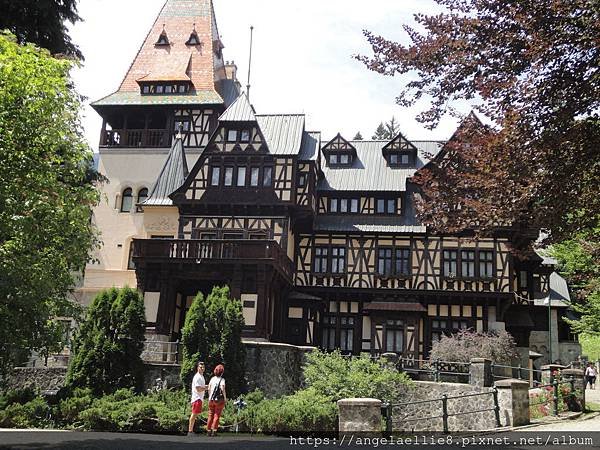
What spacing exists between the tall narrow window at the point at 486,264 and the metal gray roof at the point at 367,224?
3.00m

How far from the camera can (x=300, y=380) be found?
21203 mm

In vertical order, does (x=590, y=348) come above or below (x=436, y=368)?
above

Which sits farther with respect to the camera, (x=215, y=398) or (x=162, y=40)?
(x=162, y=40)

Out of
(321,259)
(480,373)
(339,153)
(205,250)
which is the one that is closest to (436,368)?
(480,373)

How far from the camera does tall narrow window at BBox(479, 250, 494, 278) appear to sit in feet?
101

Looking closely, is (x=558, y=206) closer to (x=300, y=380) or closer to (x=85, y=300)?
(x=300, y=380)

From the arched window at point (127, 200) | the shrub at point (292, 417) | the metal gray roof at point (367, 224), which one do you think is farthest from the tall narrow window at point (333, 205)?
the shrub at point (292, 417)

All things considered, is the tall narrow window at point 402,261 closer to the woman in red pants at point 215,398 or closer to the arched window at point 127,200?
the arched window at point 127,200

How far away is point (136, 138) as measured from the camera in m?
36.3

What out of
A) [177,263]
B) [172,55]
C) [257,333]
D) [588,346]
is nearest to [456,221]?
[257,333]

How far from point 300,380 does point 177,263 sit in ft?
27.6

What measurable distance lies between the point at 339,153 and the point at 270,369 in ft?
56.3

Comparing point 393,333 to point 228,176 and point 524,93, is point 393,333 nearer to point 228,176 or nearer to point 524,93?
point 228,176

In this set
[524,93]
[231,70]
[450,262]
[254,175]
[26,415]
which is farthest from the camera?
[231,70]
